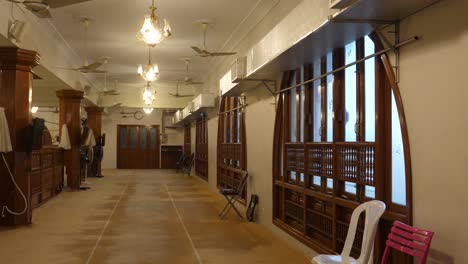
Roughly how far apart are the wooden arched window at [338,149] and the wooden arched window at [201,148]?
8264mm

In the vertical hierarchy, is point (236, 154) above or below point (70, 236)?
above

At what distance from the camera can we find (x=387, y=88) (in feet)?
12.6

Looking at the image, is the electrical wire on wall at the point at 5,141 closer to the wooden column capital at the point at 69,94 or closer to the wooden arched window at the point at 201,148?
the wooden column capital at the point at 69,94

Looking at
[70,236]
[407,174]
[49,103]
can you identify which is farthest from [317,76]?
[49,103]

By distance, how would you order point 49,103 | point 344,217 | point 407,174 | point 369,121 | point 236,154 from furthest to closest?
point 49,103 → point 236,154 → point 344,217 → point 369,121 → point 407,174

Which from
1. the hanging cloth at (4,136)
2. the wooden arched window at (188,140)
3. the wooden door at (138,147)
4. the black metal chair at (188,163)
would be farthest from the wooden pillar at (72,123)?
the wooden door at (138,147)

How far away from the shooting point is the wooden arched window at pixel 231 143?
9.16 m

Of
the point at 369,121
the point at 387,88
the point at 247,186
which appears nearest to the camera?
the point at 387,88

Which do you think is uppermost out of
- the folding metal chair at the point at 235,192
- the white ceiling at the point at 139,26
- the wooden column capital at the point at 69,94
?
the white ceiling at the point at 139,26

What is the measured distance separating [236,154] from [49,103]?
1012 centimetres

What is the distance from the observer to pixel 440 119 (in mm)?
3133

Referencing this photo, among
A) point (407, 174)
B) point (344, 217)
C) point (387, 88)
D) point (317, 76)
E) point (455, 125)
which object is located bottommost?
point (344, 217)

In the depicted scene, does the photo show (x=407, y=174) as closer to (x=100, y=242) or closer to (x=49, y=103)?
(x=100, y=242)

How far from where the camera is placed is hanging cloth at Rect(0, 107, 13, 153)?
6.76 meters
